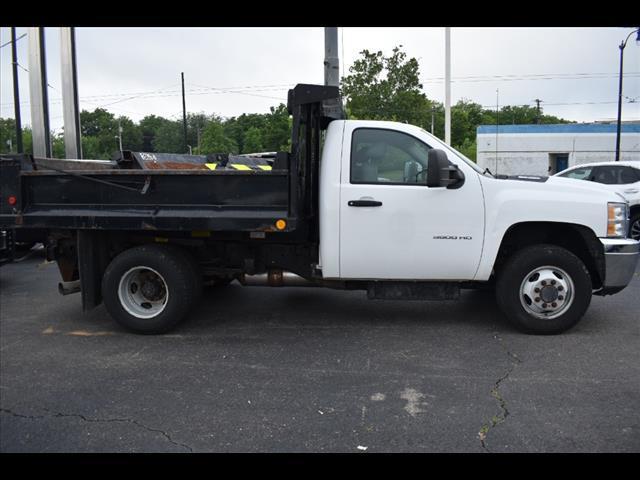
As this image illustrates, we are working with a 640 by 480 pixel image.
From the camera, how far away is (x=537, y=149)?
32.4m

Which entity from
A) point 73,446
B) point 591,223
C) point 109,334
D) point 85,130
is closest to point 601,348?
point 591,223

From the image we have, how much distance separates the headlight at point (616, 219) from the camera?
5250mm

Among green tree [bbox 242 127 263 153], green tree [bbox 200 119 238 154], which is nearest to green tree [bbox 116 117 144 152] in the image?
green tree [bbox 242 127 263 153]

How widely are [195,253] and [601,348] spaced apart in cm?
401

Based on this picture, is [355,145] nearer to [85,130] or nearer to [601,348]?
[601,348]

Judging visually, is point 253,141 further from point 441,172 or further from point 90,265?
point 441,172

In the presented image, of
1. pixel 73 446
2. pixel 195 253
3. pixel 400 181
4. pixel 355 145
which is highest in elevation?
pixel 355 145

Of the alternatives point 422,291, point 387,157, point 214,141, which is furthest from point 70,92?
point 214,141

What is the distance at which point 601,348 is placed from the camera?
198 inches

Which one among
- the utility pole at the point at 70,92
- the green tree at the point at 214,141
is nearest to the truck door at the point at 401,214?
the utility pole at the point at 70,92

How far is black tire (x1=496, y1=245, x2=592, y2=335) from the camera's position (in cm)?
525

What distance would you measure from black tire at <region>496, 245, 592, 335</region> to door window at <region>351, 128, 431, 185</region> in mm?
1238

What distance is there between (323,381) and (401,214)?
1.75 meters

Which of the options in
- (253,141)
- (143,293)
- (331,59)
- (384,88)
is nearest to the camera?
(143,293)
